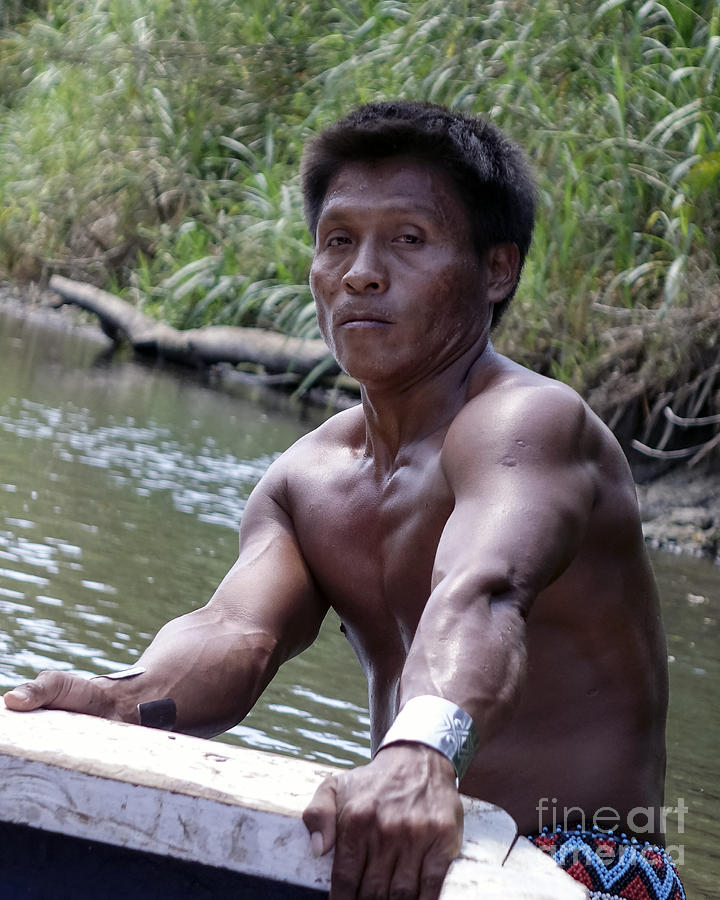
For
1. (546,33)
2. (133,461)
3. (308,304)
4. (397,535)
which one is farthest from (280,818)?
(308,304)

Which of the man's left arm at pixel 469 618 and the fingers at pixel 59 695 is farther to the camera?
the fingers at pixel 59 695

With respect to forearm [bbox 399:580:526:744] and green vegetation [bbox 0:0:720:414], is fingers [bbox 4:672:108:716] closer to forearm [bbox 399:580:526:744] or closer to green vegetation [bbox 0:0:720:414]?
forearm [bbox 399:580:526:744]

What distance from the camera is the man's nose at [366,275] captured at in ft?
6.70

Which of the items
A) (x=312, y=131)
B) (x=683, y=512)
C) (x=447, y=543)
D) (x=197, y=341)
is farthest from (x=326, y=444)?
(x=312, y=131)

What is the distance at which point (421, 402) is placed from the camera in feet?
7.04

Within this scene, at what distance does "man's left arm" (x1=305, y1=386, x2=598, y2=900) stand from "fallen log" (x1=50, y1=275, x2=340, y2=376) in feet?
23.0

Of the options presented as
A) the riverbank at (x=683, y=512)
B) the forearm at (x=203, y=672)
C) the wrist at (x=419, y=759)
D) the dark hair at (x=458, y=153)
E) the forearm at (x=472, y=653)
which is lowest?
the riverbank at (x=683, y=512)

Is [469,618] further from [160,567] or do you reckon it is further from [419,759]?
[160,567]

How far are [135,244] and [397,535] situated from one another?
11.0 m

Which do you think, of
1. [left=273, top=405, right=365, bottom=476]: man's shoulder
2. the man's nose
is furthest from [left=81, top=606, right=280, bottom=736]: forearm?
the man's nose

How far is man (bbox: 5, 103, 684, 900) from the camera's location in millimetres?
1632

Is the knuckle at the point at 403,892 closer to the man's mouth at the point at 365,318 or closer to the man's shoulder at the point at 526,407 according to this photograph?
the man's shoulder at the point at 526,407

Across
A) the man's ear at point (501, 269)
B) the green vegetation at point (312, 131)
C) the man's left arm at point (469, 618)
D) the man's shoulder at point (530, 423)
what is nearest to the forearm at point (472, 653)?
the man's left arm at point (469, 618)

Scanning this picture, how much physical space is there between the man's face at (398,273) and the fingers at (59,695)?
0.59 meters
